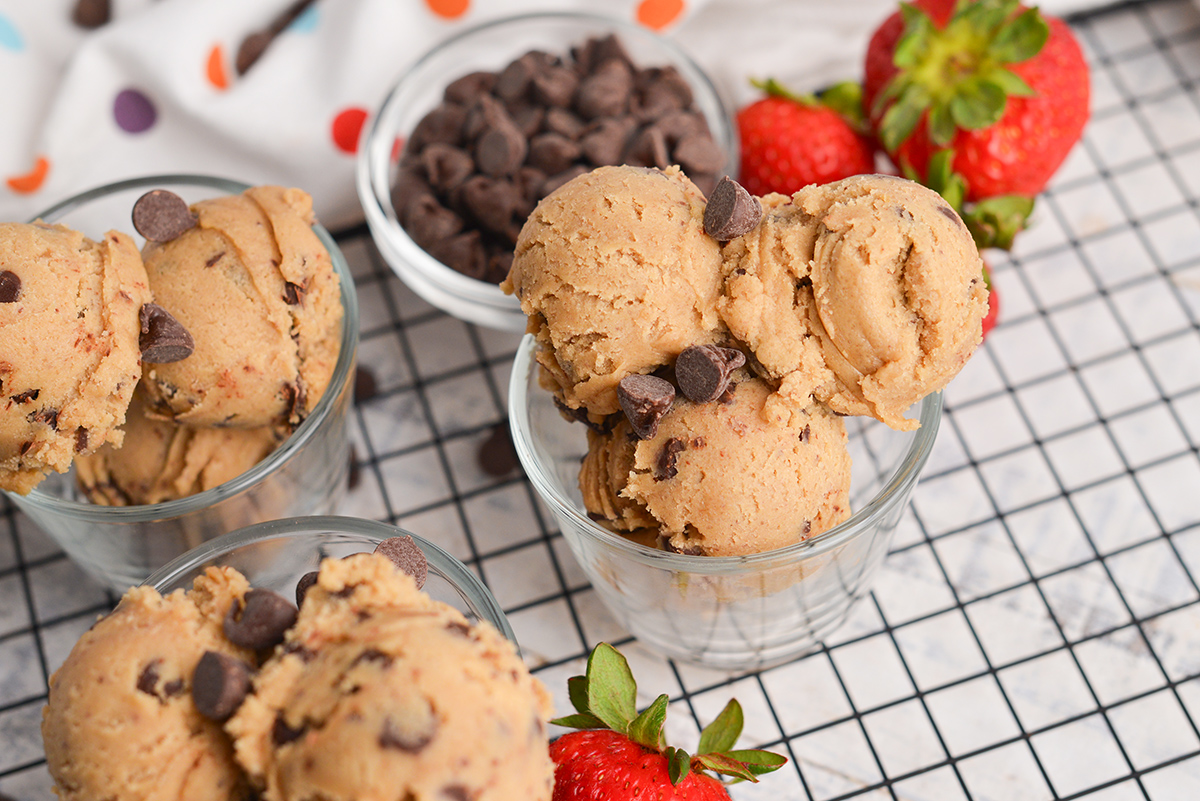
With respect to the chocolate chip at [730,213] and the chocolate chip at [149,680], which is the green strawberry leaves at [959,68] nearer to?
the chocolate chip at [730,213]

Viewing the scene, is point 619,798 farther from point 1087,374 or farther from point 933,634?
point 1087,374

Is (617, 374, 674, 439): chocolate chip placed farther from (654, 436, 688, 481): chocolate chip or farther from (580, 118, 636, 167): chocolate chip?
(580, 118, 636, 167): chocolate chip

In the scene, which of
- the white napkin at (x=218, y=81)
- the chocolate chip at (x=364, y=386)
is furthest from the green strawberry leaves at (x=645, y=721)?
the white napkin at (x=218, y=81)

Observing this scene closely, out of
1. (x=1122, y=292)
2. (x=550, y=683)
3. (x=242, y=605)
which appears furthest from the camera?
(x=1122, y=292)

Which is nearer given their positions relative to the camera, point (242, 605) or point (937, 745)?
point (242, 605)

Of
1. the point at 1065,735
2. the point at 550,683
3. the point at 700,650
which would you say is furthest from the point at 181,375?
the point at 1065,735

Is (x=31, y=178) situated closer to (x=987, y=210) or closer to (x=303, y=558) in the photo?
(x=303, y=558)

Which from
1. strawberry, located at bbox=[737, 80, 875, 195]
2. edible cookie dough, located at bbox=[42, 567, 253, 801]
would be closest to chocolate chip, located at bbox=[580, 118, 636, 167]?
strawberry, located at bbox=[737, 80, 875, 195]
